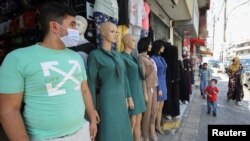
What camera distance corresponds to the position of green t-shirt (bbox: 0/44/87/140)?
4.65ft

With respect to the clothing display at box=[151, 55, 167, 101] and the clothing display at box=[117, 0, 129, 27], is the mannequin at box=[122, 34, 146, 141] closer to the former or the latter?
A: the clothing display at box=[117, 0, 129, 27]

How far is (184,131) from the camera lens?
488 cm

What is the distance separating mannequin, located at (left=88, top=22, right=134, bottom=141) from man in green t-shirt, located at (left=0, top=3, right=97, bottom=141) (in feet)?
2.08

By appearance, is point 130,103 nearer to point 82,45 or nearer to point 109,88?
point 109,88

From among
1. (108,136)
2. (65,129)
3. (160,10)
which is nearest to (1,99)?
(65,129)

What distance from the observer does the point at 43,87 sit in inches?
58.3

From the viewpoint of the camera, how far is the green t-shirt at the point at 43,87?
4.65ft

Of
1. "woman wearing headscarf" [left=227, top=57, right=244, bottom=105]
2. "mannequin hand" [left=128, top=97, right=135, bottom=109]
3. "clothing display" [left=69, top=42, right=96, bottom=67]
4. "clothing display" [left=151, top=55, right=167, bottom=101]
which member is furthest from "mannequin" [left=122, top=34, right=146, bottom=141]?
"woman wearing headscarf" [left=227, top=57, right=244, bottom=105]

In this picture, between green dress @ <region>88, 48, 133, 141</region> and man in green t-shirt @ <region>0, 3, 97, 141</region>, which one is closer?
man in green t-shirt @ <region>0, 3, 97, 141</region>

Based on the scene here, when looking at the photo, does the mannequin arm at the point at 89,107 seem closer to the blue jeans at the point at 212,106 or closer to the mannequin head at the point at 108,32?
the mannequin head at the point at 108,32

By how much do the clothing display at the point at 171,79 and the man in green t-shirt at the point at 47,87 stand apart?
3.12 metres

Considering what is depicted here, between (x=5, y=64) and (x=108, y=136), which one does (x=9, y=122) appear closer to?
(x=5, y=64)

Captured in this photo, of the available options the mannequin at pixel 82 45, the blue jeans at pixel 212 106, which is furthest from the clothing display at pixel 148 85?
the blue jeans at pixel 212 106

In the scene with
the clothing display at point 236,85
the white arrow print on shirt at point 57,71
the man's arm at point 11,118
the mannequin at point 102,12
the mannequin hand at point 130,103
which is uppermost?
the mannequin at point 102,12
